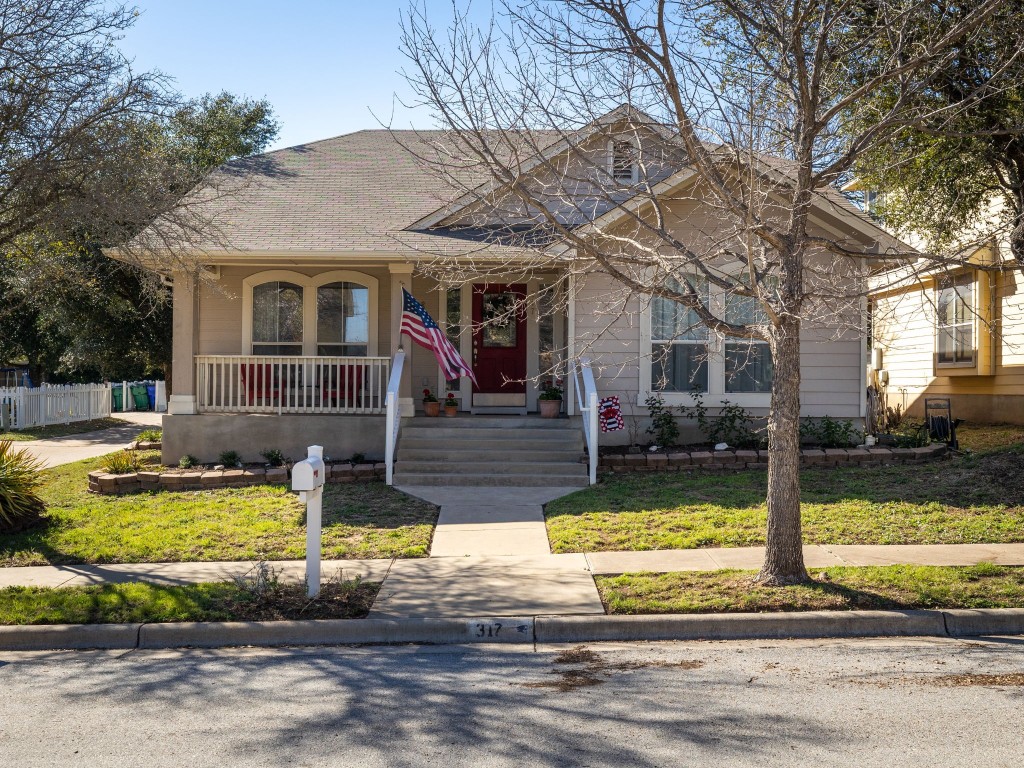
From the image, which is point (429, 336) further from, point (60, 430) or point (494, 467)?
point (60, 430)

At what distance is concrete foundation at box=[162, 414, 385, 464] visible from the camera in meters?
13.9

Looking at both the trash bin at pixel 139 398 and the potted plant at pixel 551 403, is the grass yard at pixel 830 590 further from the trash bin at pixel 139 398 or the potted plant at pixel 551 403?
the trash bin at pixel 139 398

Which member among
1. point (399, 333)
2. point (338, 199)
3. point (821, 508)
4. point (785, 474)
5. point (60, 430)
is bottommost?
point (821, 508)

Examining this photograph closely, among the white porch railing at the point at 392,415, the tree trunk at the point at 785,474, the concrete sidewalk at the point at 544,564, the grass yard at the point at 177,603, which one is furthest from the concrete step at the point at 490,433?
the tree trunk at the point at 785,474

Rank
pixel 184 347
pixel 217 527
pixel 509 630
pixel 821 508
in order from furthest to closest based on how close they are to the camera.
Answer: pixel 184 347 < pixel 821 508 < pixel 217 527 < pixel 509 630

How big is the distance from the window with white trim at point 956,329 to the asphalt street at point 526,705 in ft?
43.5

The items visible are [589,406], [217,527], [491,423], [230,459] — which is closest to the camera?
[217,527]

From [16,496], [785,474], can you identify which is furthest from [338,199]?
[785,474]

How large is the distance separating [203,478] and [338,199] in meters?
5.80

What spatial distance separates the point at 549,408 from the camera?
46.9 feet

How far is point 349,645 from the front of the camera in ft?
21.8

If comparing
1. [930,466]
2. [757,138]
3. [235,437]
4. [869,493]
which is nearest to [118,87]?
[235,437]

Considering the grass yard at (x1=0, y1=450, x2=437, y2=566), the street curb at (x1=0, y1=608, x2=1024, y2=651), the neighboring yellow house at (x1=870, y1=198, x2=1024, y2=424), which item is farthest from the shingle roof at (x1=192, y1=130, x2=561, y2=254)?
the neighboring yellow house at (x1=870, y1=198, x2=1024, y2=424)

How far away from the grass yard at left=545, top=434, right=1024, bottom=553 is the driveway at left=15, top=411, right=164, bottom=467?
28.1 feet
